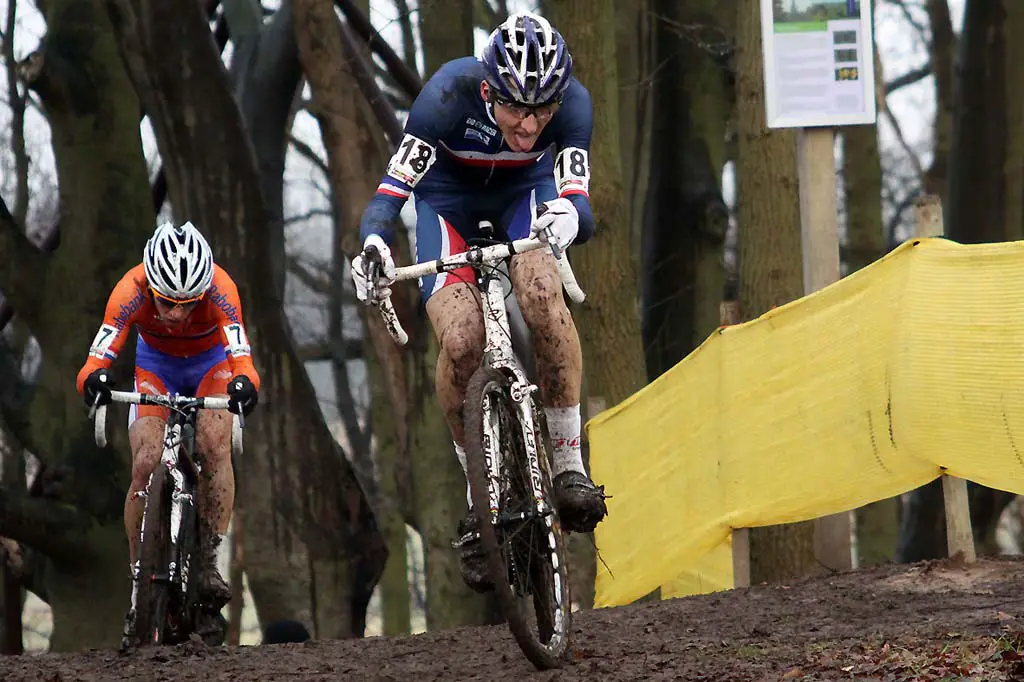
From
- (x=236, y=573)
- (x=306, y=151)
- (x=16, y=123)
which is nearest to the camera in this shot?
(x=236, y=573)

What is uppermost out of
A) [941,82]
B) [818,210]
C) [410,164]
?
[941,82]

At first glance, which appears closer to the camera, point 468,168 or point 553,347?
point 553,347

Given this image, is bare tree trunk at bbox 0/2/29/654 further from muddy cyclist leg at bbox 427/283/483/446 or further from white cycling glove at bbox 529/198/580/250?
white cycling glove at bbox 529/198/580/250

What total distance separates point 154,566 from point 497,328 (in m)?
2.87

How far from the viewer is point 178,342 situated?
955cm

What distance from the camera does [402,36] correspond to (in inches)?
926

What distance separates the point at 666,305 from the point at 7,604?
29.5ft

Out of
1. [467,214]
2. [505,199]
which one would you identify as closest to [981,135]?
[505,199]

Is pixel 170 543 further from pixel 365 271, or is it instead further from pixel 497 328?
pixel 497 328

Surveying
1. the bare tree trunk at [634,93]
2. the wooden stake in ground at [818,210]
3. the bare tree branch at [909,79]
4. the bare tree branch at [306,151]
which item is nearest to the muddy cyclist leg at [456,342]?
the wooden stake in ground at [818,210]

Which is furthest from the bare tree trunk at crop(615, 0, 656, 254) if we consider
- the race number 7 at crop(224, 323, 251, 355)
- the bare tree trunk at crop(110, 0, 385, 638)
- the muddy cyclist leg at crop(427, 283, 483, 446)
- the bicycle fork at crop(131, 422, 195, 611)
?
the muddy cyclist leg at crop(427, 283, 483, 446)

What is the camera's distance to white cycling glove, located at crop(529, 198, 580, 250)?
21.1 feet

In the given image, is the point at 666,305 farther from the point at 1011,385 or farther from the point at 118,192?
the point at 1011,385

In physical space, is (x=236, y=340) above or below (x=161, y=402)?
above
